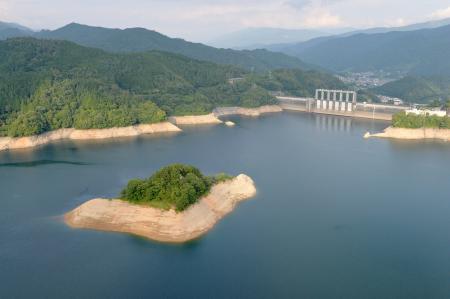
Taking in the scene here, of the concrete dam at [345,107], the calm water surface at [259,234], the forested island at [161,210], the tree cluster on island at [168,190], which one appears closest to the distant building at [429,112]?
the concrete dam at [345,107]

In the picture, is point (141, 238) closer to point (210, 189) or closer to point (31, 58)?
point (210, 189)

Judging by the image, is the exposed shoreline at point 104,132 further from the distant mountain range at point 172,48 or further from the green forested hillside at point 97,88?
the distant mountain range at point 172,48

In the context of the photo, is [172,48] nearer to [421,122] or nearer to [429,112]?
[429,112]

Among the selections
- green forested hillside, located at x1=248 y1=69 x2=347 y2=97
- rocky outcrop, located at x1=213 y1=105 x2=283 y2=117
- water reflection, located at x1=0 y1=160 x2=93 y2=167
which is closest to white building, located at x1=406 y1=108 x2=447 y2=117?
rocky outcrop, located at x1=213 y1=105 x2=283 y2=117

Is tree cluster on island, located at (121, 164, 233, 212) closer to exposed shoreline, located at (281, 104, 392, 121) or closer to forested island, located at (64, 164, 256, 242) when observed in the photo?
forested island, located at (64, 164, 256, 242)

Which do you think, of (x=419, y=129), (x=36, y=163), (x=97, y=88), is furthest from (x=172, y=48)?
(x=36, y=163)
